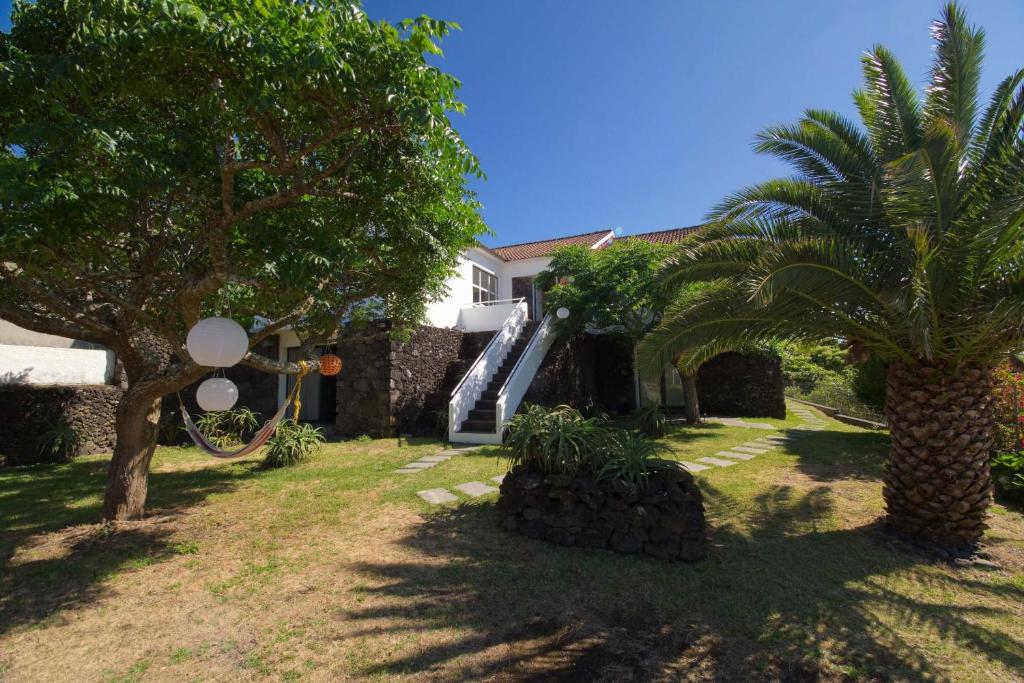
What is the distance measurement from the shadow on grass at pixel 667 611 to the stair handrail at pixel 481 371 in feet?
19.3

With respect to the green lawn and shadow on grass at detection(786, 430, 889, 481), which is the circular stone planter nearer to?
the green lawn

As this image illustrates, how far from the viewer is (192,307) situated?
517cm

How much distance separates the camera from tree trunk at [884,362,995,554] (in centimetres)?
493

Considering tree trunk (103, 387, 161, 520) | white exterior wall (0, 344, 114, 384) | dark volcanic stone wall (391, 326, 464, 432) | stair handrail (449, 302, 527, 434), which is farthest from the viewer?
dark volcanic stone wall (391, 326, 464, 432)

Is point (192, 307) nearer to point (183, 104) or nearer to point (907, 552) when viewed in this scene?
point (183, 104)

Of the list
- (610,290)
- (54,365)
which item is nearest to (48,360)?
(54,365)

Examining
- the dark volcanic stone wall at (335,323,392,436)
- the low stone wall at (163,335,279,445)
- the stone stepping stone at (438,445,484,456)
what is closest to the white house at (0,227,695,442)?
the low stone wall at (163,335,279,445)

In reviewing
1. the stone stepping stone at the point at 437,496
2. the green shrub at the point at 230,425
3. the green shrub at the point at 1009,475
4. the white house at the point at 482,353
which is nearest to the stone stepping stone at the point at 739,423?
the white house at the point at 482,353

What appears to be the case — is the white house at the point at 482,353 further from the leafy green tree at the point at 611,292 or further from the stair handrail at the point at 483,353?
the leafy green tree at the point at 611,292

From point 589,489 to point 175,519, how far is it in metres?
5.09

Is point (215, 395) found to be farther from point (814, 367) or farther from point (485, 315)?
point (814, 367)

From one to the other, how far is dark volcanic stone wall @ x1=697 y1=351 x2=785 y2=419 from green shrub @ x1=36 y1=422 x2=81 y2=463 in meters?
17.2

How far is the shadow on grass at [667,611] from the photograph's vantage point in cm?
312

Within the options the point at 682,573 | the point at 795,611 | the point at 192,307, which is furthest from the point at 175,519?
the point at 795,611
